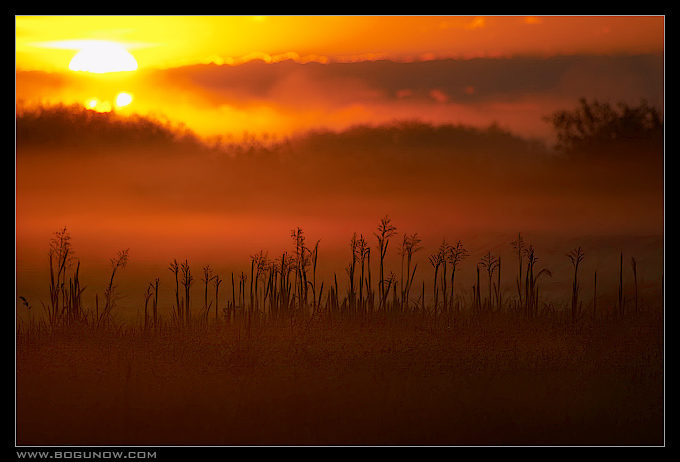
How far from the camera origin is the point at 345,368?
13.8 feet

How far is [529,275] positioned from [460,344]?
52cm

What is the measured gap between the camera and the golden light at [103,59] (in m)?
A: 4.18

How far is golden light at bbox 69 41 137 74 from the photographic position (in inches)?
164

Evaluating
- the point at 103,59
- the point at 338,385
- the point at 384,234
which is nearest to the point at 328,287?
the point at 384,234

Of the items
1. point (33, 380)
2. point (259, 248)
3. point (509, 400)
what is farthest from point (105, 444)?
point (509, 400)

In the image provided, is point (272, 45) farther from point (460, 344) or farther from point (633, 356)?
point (633, 356)

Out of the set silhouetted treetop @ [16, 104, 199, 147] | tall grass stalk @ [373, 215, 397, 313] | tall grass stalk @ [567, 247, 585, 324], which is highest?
silhouetted treetop @ [16, 104, 199, 147]

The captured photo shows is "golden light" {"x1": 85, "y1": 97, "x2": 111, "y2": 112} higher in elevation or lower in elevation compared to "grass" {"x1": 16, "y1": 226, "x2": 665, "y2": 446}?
higher

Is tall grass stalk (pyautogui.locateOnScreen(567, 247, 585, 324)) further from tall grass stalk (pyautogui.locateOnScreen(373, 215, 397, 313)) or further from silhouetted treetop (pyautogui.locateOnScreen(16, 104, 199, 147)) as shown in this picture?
silhouetted treetop (pyautogui.locateOnScreen(16, 104, 199, 147))

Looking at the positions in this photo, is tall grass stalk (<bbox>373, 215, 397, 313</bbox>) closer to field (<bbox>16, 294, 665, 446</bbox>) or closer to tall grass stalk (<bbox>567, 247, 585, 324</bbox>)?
field (<bbox>16, 294, 665, 446</bbox>)

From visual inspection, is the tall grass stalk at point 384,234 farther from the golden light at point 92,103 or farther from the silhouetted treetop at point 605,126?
the golden light at point 92,103

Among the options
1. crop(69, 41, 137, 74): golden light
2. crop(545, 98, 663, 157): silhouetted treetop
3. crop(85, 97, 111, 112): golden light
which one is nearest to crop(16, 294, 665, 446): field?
crop(545, 98, 663, 157): silhouetted treetop

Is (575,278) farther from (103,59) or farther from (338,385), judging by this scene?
(103,59)

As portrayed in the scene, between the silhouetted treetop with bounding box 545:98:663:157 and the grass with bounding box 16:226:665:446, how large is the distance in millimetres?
613
